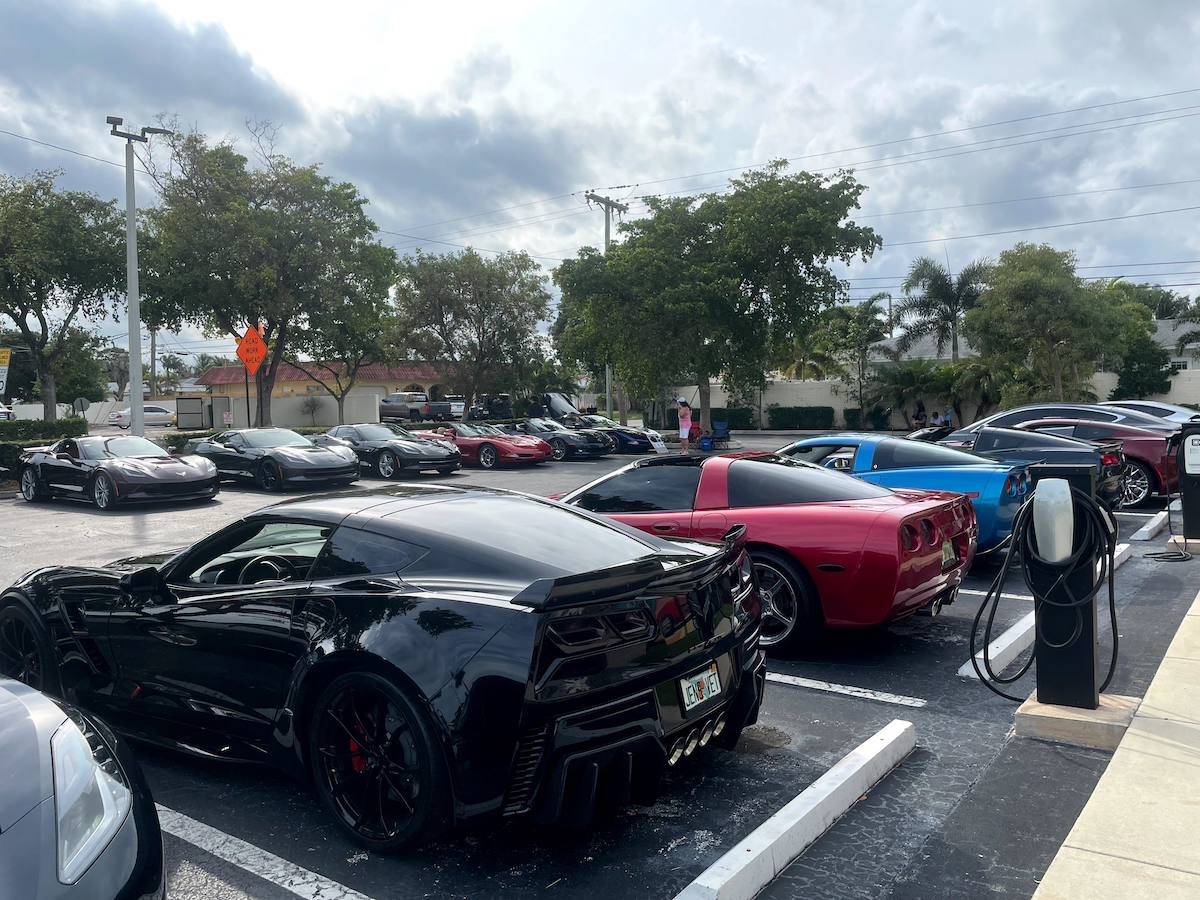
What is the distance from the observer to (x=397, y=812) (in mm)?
3396

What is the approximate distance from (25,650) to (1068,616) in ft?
17.5

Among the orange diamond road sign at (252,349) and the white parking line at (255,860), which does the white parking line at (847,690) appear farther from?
the orange diamond road sign at (252,349)

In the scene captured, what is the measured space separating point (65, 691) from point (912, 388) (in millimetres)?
39050

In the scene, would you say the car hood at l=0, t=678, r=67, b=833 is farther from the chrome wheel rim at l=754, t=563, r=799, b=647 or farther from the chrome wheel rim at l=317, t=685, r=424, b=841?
the chrome wheel rim at l=754, t=563, r=799, b=647

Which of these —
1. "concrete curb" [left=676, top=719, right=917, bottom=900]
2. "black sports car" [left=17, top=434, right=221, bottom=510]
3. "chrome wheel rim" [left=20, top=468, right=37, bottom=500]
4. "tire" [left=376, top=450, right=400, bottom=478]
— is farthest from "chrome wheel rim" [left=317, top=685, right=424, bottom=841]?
"tire" [left=376, top=450, right=400, bottom=478]

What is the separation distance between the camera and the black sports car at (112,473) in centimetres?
1525

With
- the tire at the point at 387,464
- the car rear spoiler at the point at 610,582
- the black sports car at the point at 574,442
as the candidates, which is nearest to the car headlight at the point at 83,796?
the car rear spoiler at the point at 610,582

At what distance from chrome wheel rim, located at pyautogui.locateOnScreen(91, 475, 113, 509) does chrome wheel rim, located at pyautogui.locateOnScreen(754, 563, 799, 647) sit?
42.6 feet

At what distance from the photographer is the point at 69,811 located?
2363 mm

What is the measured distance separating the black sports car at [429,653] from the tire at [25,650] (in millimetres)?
83

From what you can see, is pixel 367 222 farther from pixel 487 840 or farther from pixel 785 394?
pixel 487 840

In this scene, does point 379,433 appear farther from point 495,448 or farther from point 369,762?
point 369,762

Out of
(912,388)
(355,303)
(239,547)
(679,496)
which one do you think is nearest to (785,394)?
(912,388)

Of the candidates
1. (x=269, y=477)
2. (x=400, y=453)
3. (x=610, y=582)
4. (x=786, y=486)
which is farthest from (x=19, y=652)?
(x=400, y=453)
